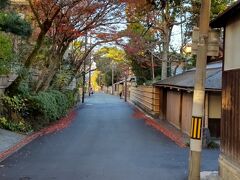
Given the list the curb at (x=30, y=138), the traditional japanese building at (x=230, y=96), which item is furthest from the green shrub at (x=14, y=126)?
the traditional japanese building at (x=230, y=96)

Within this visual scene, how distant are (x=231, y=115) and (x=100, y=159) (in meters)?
5.78

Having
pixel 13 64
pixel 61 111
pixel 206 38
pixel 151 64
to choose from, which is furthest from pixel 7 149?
pixel 151 64

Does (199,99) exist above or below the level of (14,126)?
above

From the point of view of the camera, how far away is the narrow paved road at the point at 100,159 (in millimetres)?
12829

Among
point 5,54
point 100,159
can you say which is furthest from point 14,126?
point 100,159

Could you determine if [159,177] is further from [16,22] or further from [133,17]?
[133,17]

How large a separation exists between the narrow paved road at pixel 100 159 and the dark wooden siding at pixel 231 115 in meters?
1.73

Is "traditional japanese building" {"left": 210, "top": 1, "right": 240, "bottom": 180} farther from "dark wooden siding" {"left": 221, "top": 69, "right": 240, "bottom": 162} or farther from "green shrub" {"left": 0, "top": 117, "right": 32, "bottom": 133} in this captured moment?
"green shrub" {"left": 0, "top": 117, "right": 32, "bottom": 133}

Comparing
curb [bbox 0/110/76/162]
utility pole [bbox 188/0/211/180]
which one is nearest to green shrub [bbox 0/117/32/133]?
curb [bbox 0/110/76/162]

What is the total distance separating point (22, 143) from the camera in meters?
19.5

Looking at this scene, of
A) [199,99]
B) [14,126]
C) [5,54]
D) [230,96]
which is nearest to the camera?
[199,99]

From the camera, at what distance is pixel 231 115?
440 inches

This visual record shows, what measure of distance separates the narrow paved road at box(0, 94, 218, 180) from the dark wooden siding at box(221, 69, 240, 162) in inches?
68.1

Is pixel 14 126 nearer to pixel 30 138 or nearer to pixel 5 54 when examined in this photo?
pixel 30 138
